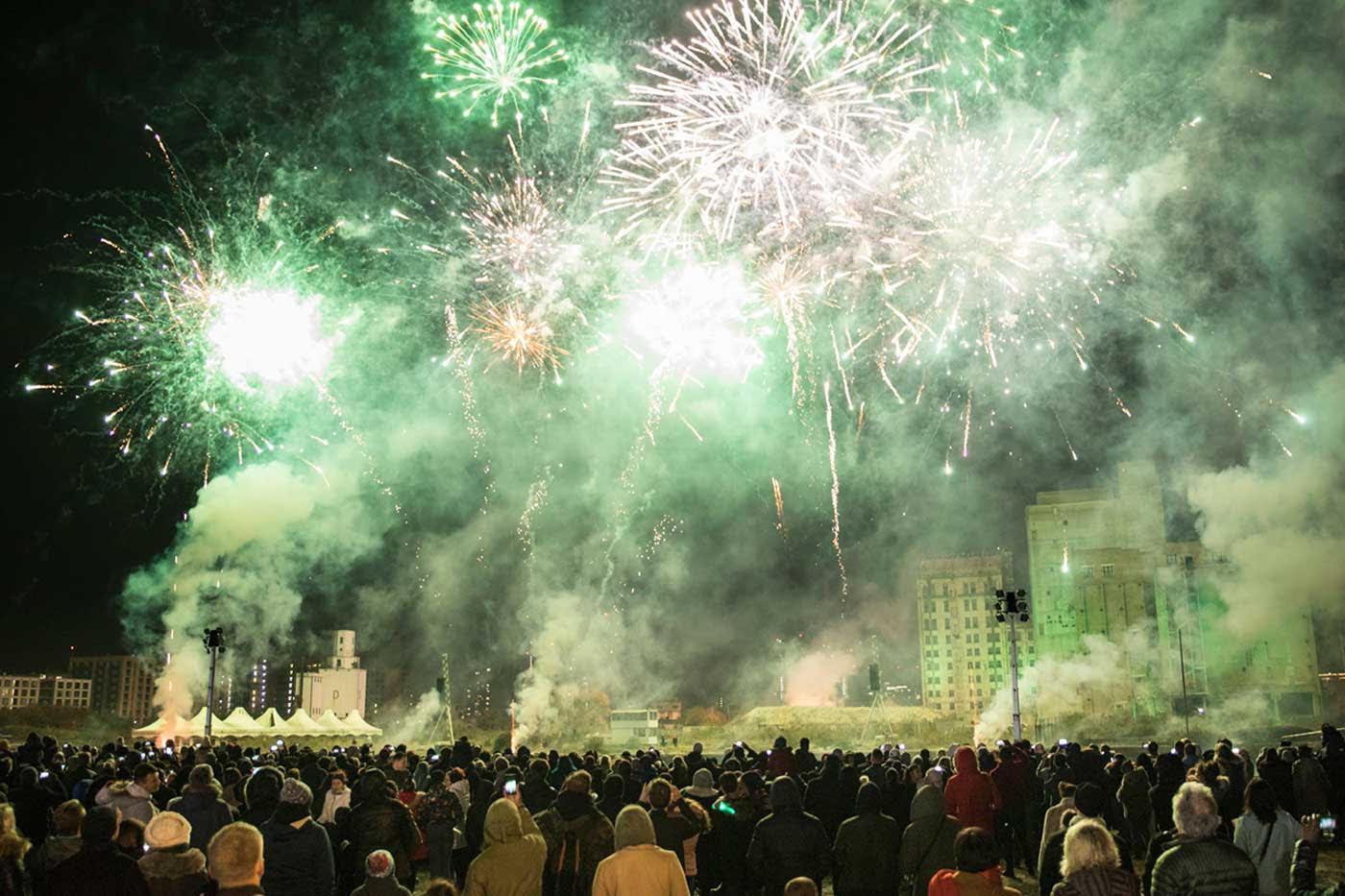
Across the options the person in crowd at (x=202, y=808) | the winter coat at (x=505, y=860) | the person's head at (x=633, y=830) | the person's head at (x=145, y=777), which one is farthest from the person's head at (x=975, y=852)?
the person's head at (x=145, y=777)

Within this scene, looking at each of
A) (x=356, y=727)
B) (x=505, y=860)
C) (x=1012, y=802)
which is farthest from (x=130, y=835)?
(x=356, y=727)

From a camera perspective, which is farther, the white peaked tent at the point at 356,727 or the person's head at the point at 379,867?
the white peaked tent at the point at 356,727

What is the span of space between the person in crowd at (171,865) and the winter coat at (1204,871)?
5.14m

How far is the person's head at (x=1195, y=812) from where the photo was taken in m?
5.92

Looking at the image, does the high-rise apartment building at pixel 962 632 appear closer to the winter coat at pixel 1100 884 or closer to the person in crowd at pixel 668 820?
the person in crowd at pixel 668 820

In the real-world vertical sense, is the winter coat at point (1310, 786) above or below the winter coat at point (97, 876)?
below

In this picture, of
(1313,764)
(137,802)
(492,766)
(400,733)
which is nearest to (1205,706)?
(400,733)

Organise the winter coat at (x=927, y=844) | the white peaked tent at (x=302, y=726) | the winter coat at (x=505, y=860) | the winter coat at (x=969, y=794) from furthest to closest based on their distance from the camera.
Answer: the white peaked tent at (x=302, y=726) < the winter coat at (x=969, y=794) < the winter coat at (x=927, y=844) < the winter coat at (x=505, y=860)

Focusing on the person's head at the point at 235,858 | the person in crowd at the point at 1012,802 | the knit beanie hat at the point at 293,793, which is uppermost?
the knit beanie hat at the point at 293,793

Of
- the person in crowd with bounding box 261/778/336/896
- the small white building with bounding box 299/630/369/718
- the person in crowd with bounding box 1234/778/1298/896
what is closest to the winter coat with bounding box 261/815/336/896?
the person in crowd with bounding box 261/778/336/896

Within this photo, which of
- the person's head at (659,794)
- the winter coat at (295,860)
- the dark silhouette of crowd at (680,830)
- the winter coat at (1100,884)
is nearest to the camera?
the winter coat at (1100,884)

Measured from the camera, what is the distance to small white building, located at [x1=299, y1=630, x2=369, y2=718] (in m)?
66.1

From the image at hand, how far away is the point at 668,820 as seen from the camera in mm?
9242

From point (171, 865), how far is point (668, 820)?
4.21 meters
